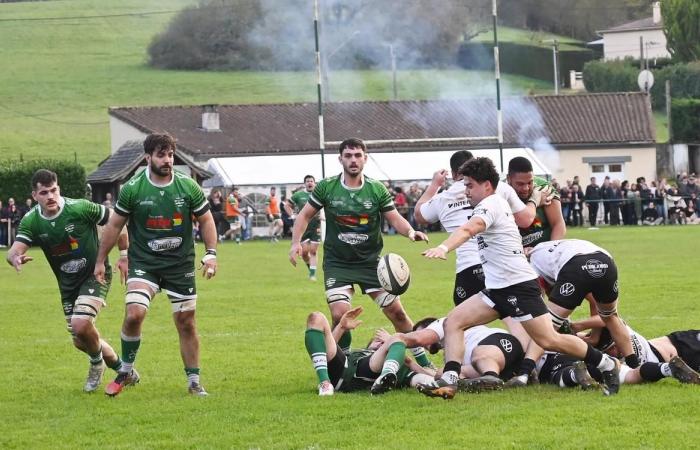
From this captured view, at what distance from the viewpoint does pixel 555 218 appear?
11.3 metres

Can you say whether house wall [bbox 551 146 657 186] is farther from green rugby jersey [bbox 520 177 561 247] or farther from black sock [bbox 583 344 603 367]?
black sock [bbox 583 344 603 367]

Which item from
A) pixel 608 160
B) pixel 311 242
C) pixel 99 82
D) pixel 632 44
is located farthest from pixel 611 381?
pixel 632 44

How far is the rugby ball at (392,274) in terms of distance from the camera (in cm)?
1040

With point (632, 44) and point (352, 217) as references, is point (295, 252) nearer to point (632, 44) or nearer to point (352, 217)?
point (352, 217)

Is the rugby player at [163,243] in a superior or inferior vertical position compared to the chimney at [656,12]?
inferior

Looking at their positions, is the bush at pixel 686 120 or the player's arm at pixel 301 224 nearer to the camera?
the player's arm at pixel 301 224

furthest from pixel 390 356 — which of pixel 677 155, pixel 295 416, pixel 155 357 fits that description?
pixel 677 155

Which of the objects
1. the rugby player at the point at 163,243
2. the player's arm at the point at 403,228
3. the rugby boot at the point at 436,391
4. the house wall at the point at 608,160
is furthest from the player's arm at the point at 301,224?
the house wall at the point at 608,160

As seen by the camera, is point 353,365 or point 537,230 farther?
point 537,230

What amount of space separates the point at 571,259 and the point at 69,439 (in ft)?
14.0

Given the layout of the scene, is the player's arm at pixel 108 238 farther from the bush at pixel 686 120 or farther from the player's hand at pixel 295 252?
the bush at pixel 686 120

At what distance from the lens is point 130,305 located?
10.4 meters

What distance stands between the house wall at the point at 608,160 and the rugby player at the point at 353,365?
4897 cm

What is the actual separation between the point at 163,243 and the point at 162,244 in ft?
0.04
